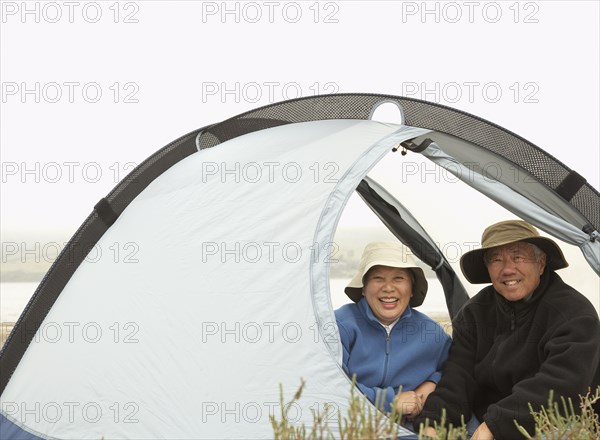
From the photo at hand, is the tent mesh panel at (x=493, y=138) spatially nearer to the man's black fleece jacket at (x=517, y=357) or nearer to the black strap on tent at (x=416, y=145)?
the black strap on tent at (x=416, y=145)

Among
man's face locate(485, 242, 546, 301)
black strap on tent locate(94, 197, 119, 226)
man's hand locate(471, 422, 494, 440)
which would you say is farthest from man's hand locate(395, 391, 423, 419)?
black strap on tent locate(94, 197, 119, 226)

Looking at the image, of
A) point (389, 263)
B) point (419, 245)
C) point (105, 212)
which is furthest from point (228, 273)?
point (419, 245)

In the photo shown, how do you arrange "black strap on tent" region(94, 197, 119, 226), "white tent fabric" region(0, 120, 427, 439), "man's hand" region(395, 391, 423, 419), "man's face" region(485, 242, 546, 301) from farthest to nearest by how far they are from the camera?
"black strap on tent" region(94, 197, 119, 226) < "man's face" region(485, 242, 546, 301) < "man's hand" region(395, 391, 423, 419) < "white tent fabric" region(0, 120, 427, 439)

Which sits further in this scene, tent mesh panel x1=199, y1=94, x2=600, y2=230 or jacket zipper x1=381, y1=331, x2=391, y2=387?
tent mesh panel x1=199, y1=94, x2=600, y2=230

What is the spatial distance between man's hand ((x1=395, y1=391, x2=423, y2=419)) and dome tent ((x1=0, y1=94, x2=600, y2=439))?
504mm

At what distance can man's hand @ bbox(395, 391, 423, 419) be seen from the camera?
3570mm

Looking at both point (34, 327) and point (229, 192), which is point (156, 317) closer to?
point (229, 192)

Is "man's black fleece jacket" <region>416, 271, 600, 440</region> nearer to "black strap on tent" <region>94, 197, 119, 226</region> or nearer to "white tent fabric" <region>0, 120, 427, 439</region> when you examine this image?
"white tent fabric" <region>0, 120, 427, 439</region>

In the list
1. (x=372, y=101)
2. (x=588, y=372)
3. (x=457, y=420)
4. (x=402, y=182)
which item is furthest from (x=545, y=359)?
(x=402, y=182)

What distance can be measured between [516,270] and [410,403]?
77 cm

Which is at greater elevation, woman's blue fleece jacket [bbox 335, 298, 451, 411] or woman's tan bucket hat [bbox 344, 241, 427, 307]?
woman's tan bucket hat [bbox 344, 241, 427, 307]

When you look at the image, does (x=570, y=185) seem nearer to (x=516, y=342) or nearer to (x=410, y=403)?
(x=516, y=342)

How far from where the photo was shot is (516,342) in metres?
3.70

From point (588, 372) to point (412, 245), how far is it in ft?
6.16
